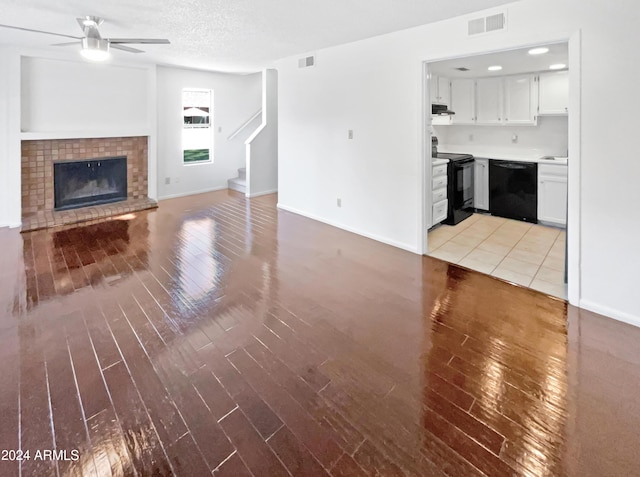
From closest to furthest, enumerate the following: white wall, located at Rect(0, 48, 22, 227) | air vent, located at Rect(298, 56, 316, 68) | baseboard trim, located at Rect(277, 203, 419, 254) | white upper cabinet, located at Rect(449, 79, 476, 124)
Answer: baseboard trim, located at Rect(277, 203, 419, 254), white wall, located at Rect(0, 48, 22, 227), air vent, located at Rect(298, 56, 316, 68), white upper cabinet, located at Rect(449, 79, 476, 124)

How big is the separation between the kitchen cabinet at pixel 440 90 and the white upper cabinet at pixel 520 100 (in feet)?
2.84

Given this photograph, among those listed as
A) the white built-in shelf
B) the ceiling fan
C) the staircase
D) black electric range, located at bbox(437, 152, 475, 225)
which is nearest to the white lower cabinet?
black electric range, located at bbox(437, 152, 475, 225)

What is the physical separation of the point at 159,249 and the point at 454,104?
5.21 m

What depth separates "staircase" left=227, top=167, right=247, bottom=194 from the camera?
8.08 meters

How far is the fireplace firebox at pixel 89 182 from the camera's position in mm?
6043

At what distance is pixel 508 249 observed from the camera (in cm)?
454

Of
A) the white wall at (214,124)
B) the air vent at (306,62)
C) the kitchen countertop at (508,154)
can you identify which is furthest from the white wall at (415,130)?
the kitchen countertop at (508,154)

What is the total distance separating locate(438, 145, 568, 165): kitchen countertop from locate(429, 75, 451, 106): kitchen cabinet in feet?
2.98

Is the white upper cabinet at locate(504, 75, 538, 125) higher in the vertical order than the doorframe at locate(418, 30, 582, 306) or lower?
higher

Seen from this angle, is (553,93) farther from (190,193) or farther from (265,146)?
(190,193)

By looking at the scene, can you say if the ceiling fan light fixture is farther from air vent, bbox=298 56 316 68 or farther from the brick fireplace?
the brick fireplace

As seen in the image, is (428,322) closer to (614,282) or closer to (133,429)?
(614,282)

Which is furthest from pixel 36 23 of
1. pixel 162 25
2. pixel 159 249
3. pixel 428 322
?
pixel 428 322

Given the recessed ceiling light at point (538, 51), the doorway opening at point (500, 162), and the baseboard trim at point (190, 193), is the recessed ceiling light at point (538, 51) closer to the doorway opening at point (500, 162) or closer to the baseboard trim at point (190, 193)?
the doorway opening at point (500, 162)
